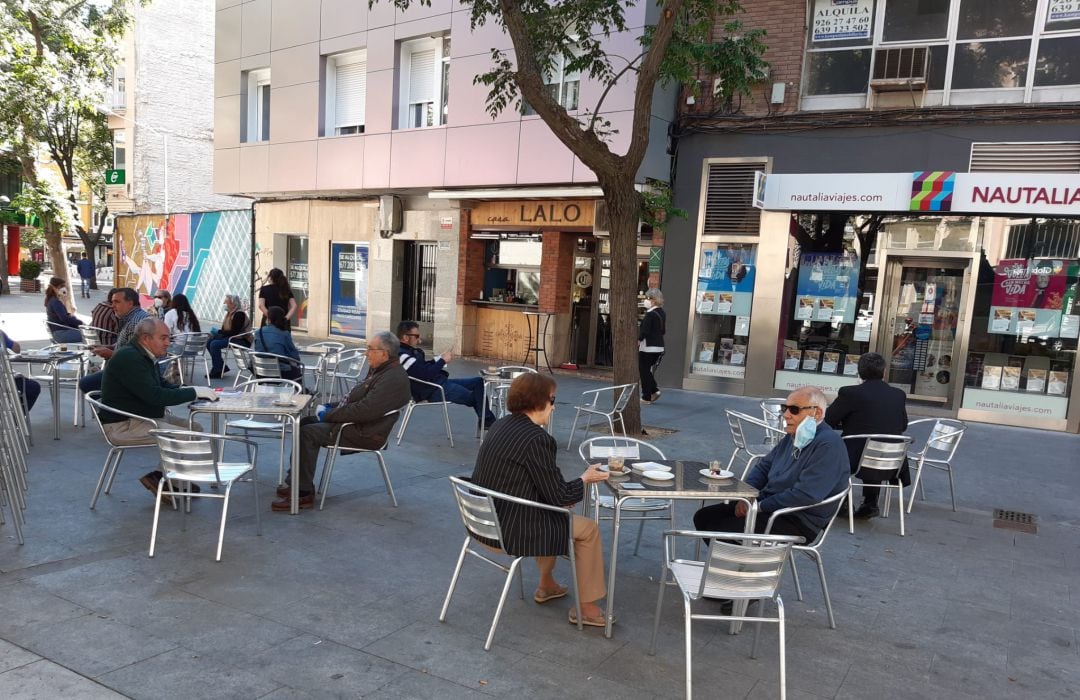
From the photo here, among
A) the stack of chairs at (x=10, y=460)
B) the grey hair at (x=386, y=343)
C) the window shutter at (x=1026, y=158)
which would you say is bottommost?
the stack of chairs at (x=10, y=460)

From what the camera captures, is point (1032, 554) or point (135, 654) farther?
point (1032, 554)

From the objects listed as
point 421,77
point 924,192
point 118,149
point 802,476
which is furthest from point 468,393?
point 118,149

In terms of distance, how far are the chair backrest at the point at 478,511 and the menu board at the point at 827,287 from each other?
954 centimetres

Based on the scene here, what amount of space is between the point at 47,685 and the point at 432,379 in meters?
5.08

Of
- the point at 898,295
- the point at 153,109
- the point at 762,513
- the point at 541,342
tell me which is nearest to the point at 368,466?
the point at 762,513

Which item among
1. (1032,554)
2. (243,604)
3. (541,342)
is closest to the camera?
(243,604)

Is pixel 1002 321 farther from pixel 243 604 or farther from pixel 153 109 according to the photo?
pixel 153 109

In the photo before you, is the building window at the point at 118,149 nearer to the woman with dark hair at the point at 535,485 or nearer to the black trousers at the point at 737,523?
the woman with dark hair at the point at 535,485

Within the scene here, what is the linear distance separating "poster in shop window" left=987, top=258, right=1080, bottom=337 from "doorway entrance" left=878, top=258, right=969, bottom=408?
1.92 ft

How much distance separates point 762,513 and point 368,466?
13.3 feet

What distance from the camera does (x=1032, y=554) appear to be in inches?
220

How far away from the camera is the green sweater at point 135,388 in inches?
207

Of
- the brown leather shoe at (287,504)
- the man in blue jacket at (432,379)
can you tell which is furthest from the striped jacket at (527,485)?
the man in blue jacket at (432,379)

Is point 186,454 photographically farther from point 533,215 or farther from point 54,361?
point 533,215
